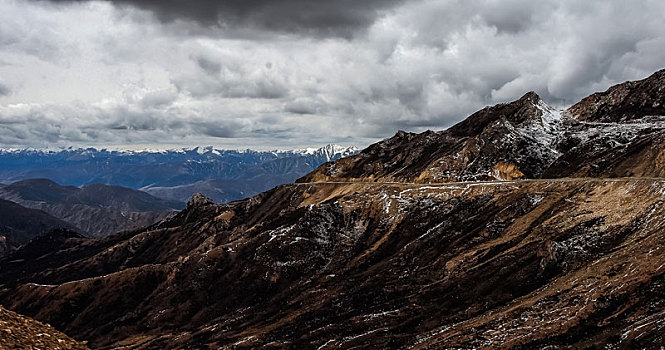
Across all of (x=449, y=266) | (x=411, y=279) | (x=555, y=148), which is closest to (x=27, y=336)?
(x=411, y=279)

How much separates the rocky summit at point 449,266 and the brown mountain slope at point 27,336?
56450 mm

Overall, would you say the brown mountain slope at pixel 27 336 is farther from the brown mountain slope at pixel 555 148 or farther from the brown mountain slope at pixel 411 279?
the brown mountain slope at pixel 555 148

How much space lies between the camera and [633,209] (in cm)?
9200

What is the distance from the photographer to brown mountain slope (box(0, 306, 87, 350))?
96.3 feet

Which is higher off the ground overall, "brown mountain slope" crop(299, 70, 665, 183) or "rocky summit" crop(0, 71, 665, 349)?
"brown mountain slope" crop(299, 70, 665, 183)

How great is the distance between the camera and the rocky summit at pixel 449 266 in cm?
6925

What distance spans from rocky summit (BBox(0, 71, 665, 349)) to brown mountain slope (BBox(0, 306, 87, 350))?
185 ft

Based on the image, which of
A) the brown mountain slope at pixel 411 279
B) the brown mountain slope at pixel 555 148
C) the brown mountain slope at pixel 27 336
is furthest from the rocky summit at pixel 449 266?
the brown mountain slope at pixel 27 336

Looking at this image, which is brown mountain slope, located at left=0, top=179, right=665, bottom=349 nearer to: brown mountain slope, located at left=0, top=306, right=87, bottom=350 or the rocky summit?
the rocky summit

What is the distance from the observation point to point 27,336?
3120cm

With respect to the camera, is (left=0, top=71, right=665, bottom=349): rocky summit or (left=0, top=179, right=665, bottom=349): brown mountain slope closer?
(left=0, top=179, right=665, bottom=349): brown mountain slope

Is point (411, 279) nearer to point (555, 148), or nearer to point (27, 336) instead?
point (27, 336)

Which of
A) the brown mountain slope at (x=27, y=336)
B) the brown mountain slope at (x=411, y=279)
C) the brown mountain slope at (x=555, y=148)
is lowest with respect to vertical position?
the brown mountain slope at (x=411, y=279)

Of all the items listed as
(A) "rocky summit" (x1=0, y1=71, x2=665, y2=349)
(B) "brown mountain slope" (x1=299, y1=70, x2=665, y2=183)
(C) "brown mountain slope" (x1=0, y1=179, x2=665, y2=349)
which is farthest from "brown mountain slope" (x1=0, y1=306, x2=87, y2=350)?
(B) "brown mountain slope" (x1=299, y1=70, x2=665, y2=183)
